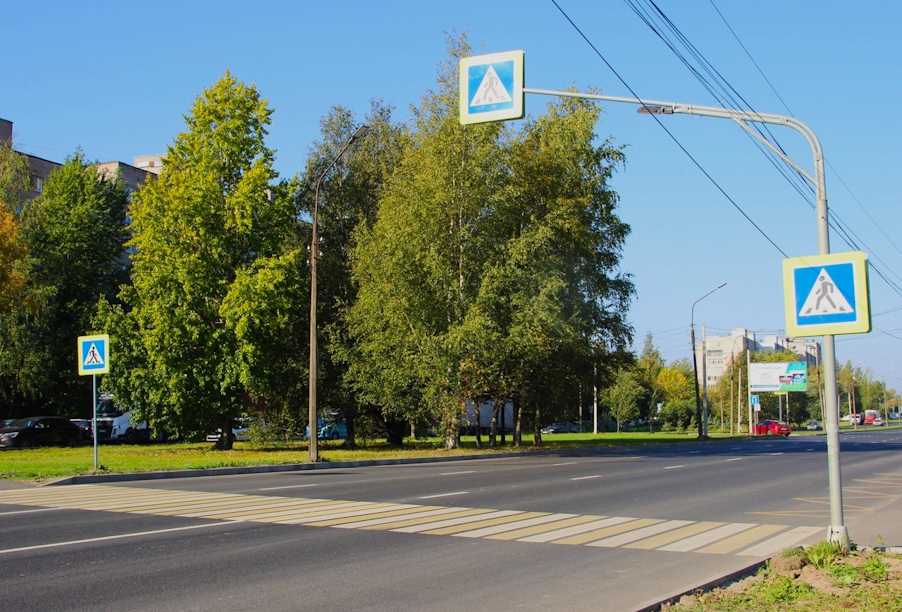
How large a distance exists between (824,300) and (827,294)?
0.23ft

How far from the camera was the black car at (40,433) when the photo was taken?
38.1 meters

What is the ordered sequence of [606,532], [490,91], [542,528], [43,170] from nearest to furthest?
[490,91] < [606,532] < [542,528] < [43,170]

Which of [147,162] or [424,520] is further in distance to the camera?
[147,162]

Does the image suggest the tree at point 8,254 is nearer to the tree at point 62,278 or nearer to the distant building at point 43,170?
the tree at point 62,278

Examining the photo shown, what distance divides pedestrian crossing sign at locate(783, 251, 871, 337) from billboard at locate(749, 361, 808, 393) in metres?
74.7

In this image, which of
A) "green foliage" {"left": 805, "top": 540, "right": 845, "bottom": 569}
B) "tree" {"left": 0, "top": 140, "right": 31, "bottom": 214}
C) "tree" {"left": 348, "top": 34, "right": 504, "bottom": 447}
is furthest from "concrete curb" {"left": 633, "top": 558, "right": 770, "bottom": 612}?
"tree" {"left": 0, "top": 140, "right": 31, "bottom": 214}

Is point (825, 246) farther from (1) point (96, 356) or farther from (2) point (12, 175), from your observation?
(2) point (12, 175)

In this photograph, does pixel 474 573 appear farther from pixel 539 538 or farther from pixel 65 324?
pixel 65 324

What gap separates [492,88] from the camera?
1104 centimetres

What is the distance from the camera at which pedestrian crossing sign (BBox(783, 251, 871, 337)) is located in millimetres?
8852

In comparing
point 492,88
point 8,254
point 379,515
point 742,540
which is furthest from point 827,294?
point 8,254

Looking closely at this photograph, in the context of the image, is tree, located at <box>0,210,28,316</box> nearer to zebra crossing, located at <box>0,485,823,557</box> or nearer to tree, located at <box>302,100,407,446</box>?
tree, located at <box>302,100,407,446</box>

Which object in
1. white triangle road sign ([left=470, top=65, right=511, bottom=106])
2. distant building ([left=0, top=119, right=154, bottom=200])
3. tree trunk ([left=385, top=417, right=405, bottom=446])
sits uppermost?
distant building ([left=0, top=119, right=154, bottom=200])

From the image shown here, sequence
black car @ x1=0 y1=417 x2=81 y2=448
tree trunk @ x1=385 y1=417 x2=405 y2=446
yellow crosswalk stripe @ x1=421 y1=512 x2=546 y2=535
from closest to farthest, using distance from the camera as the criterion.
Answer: yellow crosswalk stripe @ x1=421 y1=512 x2=546 y2=535, black car @ x1=0 y1=417 x2=81 y2=448, tree trunk @ x1=385 y1=417 x2=405 y2=446
